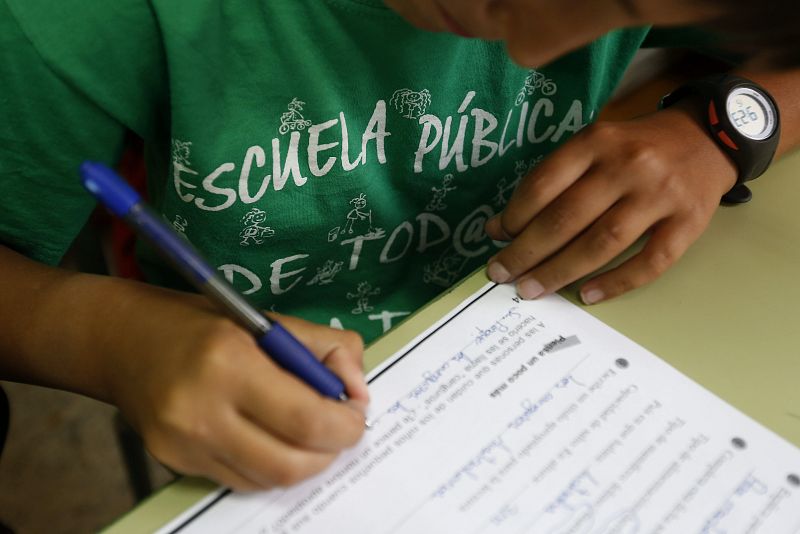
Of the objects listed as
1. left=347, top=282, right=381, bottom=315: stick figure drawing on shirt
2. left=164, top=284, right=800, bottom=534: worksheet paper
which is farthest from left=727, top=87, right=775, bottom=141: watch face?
left=347, top=282, right=381, bottom=315: stick figure drawing on shirt

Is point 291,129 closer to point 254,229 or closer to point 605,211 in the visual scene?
point 254,229

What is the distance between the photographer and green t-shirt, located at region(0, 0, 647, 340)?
434mm

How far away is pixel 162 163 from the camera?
1.81 ft

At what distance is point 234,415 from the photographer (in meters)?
0.34

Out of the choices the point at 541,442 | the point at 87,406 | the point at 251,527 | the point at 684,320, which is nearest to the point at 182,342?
the point at 251,527

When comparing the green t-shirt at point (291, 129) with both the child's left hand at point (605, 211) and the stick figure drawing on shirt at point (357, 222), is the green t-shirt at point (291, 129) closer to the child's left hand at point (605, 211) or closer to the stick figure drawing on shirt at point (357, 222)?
the stick figure drawing on shirt at point (357, 222)

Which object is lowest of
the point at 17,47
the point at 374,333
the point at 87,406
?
the point at 87,406

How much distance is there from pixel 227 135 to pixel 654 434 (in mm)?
354

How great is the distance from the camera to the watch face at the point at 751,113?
0.54m

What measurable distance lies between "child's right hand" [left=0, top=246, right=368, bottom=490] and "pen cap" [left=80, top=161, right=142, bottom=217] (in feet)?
0.26

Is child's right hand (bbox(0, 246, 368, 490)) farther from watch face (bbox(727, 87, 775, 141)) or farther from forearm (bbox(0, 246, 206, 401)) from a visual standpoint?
watch face (bbox(727, 87, 775, 141))

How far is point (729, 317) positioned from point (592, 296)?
0.10m

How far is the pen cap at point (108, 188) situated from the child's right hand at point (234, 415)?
8 cm

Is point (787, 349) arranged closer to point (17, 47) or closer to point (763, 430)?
point (763, 430)
